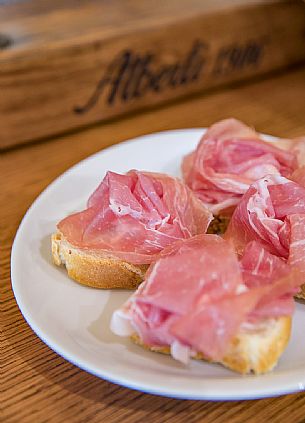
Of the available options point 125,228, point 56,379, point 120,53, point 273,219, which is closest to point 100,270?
point 125,228

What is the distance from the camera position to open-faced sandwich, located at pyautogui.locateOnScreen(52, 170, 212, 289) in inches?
44.2

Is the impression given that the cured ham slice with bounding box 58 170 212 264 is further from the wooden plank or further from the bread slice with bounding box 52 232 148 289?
the wooden plank

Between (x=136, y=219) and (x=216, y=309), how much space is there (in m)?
0.34

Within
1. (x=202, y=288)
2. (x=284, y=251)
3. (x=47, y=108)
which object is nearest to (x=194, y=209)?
(x=284, y=251)

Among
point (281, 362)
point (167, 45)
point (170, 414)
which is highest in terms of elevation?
point (167, 45)

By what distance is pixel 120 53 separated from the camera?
1.82m

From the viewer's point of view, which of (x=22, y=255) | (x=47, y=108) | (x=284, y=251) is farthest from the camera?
(x=47, y=108)

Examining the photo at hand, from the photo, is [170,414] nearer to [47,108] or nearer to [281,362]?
[281,362]

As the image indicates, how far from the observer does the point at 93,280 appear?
1.13m

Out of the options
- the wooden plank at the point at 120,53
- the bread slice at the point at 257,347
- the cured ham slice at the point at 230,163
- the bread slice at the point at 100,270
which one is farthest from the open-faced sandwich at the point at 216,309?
the wooden plank at the point at 120,53

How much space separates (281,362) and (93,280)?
408mm

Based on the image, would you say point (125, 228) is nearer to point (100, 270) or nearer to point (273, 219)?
point (100, 270)

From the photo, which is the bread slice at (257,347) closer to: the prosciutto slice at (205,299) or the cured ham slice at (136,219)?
the prosciutto slice at (205,299)

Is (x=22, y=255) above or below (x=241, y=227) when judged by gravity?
below
